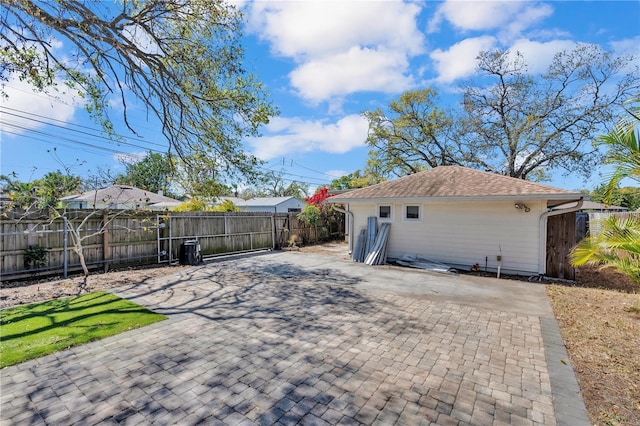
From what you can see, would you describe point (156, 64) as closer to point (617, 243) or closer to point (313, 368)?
point (313, 368)

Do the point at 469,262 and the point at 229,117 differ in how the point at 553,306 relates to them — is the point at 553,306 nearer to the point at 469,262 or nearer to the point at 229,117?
the point at 469,262

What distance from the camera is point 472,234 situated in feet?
32.2

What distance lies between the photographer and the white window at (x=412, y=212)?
427 inches

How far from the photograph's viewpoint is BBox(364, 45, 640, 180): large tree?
17.3 metres

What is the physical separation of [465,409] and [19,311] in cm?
726

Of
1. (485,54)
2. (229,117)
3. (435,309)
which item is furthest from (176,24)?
(485,54)

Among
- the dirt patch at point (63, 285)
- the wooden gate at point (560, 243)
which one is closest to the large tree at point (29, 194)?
the dirt patch at point (63, 285)

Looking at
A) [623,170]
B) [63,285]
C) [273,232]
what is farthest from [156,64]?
[623,170]

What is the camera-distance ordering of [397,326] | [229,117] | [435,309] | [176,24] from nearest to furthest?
[397,326] → [435,309] → [176,24] → [229,117]

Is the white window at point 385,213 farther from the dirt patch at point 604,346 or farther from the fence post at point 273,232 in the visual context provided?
the fence post at point 273,232

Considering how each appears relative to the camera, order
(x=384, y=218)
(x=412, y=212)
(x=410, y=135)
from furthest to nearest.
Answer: (x=410, y=135), (x=384, y=218), (x=412, y=212)

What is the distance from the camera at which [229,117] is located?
27.6 ft

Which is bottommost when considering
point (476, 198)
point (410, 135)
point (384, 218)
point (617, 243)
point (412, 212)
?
point (617, 243)

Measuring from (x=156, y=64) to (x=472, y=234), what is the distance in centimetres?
1028
